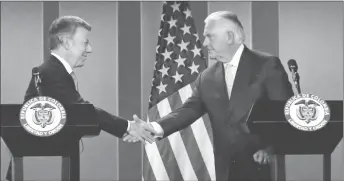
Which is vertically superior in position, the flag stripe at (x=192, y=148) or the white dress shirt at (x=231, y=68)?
the white dress shirt at (x=231, y=68)

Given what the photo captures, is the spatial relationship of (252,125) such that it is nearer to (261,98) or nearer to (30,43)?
(261,98)

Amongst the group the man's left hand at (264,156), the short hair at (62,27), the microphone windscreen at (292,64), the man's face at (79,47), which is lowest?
the man's left hand at (264,156)

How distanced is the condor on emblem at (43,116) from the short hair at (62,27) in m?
0.70

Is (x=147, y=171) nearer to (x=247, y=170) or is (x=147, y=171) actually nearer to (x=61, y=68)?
(x=247, y=170)

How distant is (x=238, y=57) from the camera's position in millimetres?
5992

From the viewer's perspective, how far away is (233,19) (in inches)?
247

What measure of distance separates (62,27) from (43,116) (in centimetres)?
98

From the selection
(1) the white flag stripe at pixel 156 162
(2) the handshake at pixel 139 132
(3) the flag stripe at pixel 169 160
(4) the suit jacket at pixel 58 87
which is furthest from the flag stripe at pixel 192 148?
(4) the suit jacket at pixel 58 87

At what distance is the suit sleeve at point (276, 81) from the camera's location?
587 cm

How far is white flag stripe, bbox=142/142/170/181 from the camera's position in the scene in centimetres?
674

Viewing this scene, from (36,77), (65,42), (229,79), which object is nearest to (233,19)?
(229,79)

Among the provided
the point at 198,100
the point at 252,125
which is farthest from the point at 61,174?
A: the point at 252,125

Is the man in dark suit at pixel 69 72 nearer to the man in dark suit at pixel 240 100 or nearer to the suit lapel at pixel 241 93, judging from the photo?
the man in dark suit at pixel 240 100

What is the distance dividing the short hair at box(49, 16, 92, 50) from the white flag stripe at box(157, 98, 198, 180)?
116 cm
